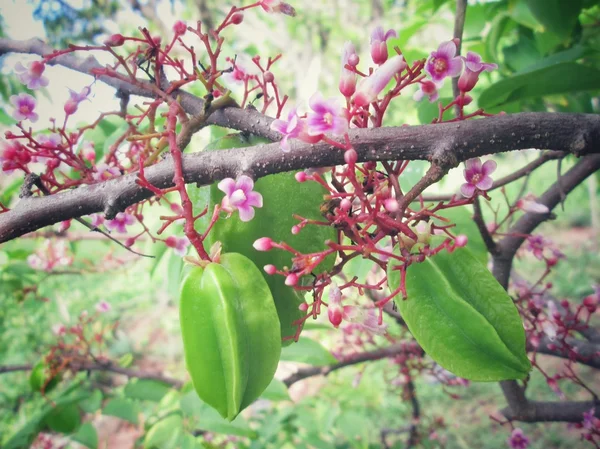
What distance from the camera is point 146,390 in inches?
68.8

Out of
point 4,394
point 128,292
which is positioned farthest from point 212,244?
point 128,292

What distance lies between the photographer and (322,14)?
9438 mm

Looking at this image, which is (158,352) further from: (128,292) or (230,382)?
(230,382)

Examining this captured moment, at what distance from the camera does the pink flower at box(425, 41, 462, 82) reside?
0.72 meters

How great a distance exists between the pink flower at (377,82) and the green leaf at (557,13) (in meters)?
0.76

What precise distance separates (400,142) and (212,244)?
0.34 metres

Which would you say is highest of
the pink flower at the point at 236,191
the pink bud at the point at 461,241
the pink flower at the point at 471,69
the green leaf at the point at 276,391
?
the pink flower at the point at 471,69

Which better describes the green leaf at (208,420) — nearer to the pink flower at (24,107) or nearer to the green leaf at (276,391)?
the green leaf at (276,391)

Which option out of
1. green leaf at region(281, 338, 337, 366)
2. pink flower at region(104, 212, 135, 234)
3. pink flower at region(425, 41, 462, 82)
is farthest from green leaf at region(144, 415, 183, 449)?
pink flower at region(425, 41, 462, 82)

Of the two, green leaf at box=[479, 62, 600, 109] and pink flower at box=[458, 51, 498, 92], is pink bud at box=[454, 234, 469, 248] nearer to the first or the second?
pink flower at box=[458, 51, 498, 92]

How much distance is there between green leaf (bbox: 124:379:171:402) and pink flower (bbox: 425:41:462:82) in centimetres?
160

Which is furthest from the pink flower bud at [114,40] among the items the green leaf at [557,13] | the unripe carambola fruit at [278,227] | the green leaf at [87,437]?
the green leaf at [87,437]

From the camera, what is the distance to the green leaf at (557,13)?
1.14m

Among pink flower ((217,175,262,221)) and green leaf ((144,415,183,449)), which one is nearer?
pink flower ((217,175,262,221))
